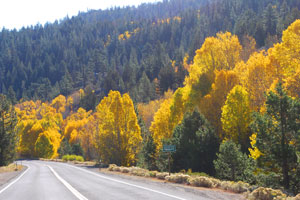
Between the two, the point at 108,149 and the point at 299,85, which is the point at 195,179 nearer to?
the point at 299,85

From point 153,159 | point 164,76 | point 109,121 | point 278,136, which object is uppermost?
point 164,76

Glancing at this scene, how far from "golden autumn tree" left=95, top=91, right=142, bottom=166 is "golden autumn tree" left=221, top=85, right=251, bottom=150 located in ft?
42.5

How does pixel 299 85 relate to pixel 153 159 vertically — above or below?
above

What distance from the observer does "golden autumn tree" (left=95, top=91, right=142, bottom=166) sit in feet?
146

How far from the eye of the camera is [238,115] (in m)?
41.4

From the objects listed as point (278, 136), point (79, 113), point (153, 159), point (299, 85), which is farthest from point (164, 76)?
point (278, 136)

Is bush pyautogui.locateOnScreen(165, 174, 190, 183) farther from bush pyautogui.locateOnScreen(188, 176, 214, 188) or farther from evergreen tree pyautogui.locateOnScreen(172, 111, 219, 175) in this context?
evergreen tree pyautogui.locateOnScreen(172, 111, 219, 175)

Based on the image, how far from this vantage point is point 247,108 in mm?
41906

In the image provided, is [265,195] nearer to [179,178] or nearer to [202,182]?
[202,182]

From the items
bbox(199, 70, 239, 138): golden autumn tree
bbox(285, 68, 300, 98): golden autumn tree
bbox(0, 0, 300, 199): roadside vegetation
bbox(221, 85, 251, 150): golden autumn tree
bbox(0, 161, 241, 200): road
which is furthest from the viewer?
bbox(199, 70, 239, 138): golden autumn tree

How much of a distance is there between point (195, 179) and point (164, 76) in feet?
304

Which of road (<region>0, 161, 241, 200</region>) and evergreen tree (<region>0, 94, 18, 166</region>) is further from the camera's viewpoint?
evergreen tree (<region>0, 94, 18, 166</region>)

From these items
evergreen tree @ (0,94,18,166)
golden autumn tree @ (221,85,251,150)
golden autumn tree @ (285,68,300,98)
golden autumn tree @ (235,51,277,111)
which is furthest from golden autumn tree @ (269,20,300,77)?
evergreen tree @ (0,94,18,166)

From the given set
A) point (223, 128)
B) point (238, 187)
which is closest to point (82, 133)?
point (223, 128)
